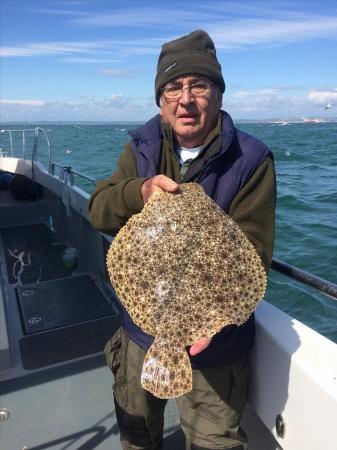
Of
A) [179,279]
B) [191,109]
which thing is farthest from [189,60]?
[179,279]

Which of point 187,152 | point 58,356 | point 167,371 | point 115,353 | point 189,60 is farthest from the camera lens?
point 58,356

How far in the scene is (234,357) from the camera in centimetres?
234

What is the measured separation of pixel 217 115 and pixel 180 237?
2.63 ft

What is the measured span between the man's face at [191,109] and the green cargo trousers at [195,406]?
1.31 meters

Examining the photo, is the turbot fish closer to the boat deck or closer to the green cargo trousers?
the green cargo trousers

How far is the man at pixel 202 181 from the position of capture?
83.7 inches

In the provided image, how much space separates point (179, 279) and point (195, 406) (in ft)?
3.19

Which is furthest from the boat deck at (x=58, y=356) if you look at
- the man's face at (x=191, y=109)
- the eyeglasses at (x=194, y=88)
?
the eyeglasses at (x=194, y=88)

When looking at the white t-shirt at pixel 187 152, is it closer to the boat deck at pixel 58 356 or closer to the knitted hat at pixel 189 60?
the knitted hat at pixel 189 60

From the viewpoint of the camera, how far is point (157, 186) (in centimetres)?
191

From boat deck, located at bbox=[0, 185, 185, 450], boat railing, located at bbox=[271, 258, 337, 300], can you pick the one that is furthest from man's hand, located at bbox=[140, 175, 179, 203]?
boat deck, located at bbox=[0, 185, 185, 450]

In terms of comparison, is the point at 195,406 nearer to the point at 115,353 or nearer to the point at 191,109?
the point at 115,353

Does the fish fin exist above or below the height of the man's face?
below

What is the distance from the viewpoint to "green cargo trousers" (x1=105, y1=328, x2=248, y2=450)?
2.34 metres
